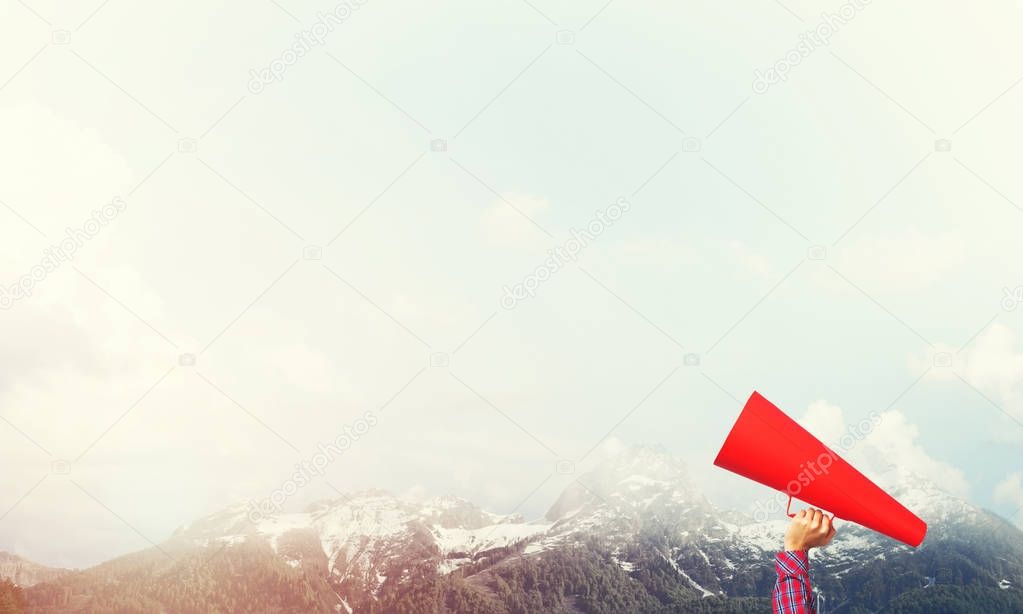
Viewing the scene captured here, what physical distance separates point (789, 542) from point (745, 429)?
1.18 metres

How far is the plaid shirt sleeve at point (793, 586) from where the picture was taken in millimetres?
5060

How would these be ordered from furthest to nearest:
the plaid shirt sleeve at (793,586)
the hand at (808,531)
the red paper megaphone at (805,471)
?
the red paper megaphone at (805,471) → the hand at (808,531) → the plaid shirt sleeve at (793,586)

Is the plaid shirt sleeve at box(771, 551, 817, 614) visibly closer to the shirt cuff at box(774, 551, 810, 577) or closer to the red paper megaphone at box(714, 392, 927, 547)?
the shirt cuff at box(774, 551, 810, 577)

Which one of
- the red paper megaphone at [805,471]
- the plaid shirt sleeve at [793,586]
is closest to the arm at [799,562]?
the plaid shirt sleeve at [793,586]

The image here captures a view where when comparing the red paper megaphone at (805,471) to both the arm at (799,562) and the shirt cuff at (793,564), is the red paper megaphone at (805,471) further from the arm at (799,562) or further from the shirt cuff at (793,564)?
the shirt cuff at (793,564)

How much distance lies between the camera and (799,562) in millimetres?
5199

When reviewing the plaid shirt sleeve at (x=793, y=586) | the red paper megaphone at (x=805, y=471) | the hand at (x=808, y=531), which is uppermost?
the red paper megaphone at (x=805, y=471)

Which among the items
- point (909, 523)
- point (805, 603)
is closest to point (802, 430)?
point (909, 523)

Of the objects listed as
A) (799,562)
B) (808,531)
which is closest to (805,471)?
(808,531)

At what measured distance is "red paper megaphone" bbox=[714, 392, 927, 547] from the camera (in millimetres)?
5984

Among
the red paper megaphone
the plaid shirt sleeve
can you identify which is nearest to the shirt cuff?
the plaid shirt sleeve

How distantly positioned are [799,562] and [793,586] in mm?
164

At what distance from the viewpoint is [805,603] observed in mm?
5082

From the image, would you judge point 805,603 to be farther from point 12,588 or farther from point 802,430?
point 12,588
